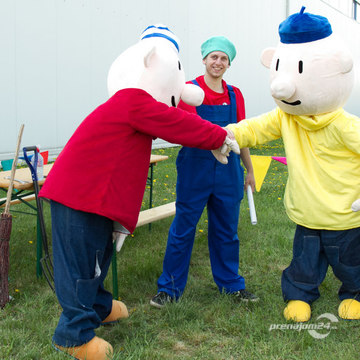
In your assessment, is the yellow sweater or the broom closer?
the yellow sweater

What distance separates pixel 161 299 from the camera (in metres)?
3.60

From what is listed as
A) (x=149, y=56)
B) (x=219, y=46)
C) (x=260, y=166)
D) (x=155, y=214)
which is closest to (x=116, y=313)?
(x=155, y=214)

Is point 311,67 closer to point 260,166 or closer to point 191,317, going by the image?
point 260,166

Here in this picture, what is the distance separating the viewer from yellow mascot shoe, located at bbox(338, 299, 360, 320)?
3.38 metres

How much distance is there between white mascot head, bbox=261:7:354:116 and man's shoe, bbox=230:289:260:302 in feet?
4.99

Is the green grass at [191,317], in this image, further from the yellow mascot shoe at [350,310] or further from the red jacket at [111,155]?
the red jacket at [111,155]

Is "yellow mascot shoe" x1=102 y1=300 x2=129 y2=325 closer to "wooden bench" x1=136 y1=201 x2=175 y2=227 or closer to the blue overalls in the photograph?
the blue overalls

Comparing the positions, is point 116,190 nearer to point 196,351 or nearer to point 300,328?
point 196,351

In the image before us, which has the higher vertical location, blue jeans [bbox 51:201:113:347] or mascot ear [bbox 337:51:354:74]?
mascot ear [bbox 337:51:354:74]

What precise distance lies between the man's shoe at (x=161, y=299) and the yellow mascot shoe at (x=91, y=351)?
0.79 metres

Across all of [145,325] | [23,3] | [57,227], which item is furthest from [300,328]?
[23,3]

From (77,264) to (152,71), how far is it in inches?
47.7

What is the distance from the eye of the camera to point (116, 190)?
105 inches

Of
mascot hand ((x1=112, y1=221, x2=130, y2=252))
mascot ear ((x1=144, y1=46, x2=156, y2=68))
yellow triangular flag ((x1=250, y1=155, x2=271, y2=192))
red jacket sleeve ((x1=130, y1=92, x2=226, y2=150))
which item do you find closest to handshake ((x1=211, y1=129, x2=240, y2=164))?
red jacket sleeve ((x1=130, y1=92, x2=226, y2=150))
